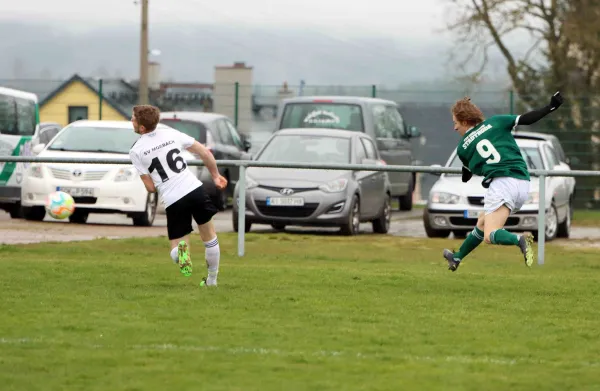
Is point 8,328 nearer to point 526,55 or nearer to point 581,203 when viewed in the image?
point 581,203

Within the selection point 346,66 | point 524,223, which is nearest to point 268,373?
point 524,223

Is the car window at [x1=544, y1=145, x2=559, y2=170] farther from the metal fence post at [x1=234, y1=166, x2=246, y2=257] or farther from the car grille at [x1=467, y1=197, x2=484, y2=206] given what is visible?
the metal fence post at [x1=234, y1=166, x2=246, y2=257]

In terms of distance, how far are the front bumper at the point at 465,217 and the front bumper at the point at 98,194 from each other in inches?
167

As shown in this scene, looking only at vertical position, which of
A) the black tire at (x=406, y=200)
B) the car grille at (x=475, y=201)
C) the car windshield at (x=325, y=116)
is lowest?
the black tire at (x=406, y=200)

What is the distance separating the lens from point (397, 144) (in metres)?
28.4

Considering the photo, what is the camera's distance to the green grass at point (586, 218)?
26.5 m

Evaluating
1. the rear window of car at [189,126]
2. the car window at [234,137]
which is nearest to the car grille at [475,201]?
the rear window of car at [189,126]

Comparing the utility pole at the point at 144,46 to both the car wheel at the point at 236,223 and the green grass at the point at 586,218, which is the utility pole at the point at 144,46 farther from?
the car wheel at the point at 236,223

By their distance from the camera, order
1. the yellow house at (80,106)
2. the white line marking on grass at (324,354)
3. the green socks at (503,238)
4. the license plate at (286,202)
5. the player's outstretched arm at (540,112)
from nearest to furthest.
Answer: the white line marking on grass at (324,354) → the player's outstretched arm at (540,112) → the green socks at (503,238) → the license plate at (286,202) → the yellow house at (80,106)

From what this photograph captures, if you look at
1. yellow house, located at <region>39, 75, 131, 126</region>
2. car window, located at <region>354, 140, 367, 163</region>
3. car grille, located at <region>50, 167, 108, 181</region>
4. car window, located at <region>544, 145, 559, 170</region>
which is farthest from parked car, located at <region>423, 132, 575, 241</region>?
yellow house, located at <region>39, 75, 131, 126</region>

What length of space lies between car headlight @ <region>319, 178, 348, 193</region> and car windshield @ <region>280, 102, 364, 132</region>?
6.85m

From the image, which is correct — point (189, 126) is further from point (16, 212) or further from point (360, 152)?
point (360, 152)

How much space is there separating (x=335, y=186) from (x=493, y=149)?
7987 millimetres

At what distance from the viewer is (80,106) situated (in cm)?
3803
